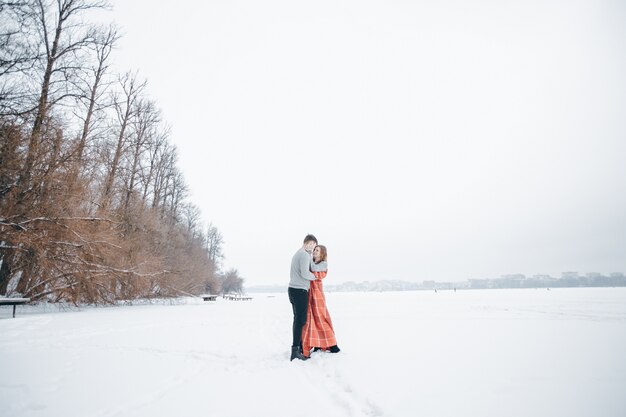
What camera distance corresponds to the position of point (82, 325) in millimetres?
7043

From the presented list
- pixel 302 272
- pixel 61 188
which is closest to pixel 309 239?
pixel 302 272

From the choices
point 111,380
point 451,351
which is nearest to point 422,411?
point 451,351

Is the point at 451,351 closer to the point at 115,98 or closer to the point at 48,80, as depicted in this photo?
the point at 48,80

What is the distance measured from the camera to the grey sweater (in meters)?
4.44

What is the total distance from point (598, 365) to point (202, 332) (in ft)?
21.5

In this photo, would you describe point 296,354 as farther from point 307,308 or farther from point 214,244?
point 214,244

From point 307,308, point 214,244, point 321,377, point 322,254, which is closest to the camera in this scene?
point 321,377

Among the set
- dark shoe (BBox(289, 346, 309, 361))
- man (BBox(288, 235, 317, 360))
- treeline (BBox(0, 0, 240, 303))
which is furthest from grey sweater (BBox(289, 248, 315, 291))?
treeline (BBox(0, 0, 240, 303))

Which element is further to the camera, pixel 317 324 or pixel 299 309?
pixel 317 324

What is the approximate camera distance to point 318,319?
4574 mm

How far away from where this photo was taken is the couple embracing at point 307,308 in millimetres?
4328

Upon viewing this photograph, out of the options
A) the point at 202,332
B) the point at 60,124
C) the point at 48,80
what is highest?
the point at 48,80

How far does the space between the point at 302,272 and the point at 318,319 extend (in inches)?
31.8

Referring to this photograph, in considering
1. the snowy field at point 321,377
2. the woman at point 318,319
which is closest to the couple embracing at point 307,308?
the woman at point 318,319
